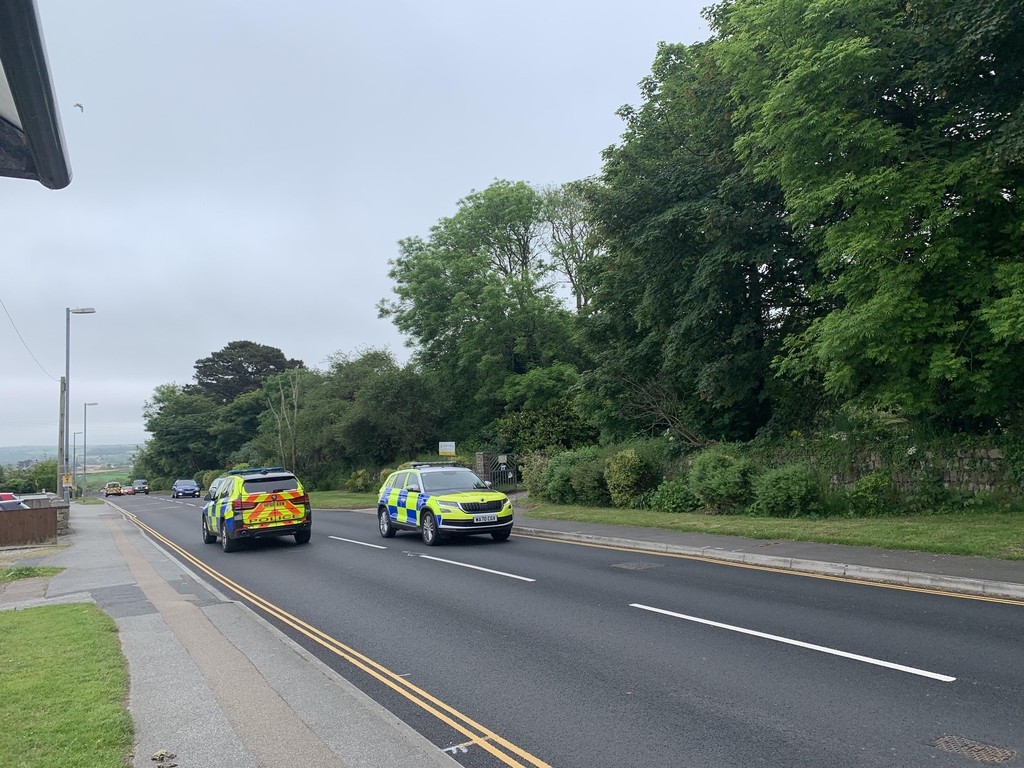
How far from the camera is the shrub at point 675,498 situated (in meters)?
18.8

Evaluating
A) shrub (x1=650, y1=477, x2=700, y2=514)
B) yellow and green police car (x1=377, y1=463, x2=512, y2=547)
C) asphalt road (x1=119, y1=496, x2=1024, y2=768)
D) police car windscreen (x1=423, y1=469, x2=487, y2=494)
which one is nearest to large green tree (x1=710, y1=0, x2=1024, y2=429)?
asphalt road (x1=119, y1=496, x2=1024, y2=768)

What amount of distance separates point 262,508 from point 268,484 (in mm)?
600

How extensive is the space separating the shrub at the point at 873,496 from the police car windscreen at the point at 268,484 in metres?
12.7

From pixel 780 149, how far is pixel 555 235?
29.2m

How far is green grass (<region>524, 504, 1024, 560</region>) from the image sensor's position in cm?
1073

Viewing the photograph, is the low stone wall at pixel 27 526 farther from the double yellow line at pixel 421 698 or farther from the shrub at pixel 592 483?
the shrub at pixel 592 483

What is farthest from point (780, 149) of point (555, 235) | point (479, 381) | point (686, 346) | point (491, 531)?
point (555, 235)

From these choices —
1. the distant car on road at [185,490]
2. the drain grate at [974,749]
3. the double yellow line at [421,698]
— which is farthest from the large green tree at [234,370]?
the drain grate at [974,749]

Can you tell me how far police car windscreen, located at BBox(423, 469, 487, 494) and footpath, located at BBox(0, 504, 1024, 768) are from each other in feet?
10.4

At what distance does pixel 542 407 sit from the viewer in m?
34.4

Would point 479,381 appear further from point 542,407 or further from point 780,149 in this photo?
point 780,149

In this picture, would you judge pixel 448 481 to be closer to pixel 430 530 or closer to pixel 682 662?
pixel 430 530

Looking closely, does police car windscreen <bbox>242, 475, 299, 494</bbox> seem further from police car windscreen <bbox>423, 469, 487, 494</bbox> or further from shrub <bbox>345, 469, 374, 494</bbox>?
shrub <bbox>345, 469, 374, 494</bbox>

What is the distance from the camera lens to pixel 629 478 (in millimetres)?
20703
